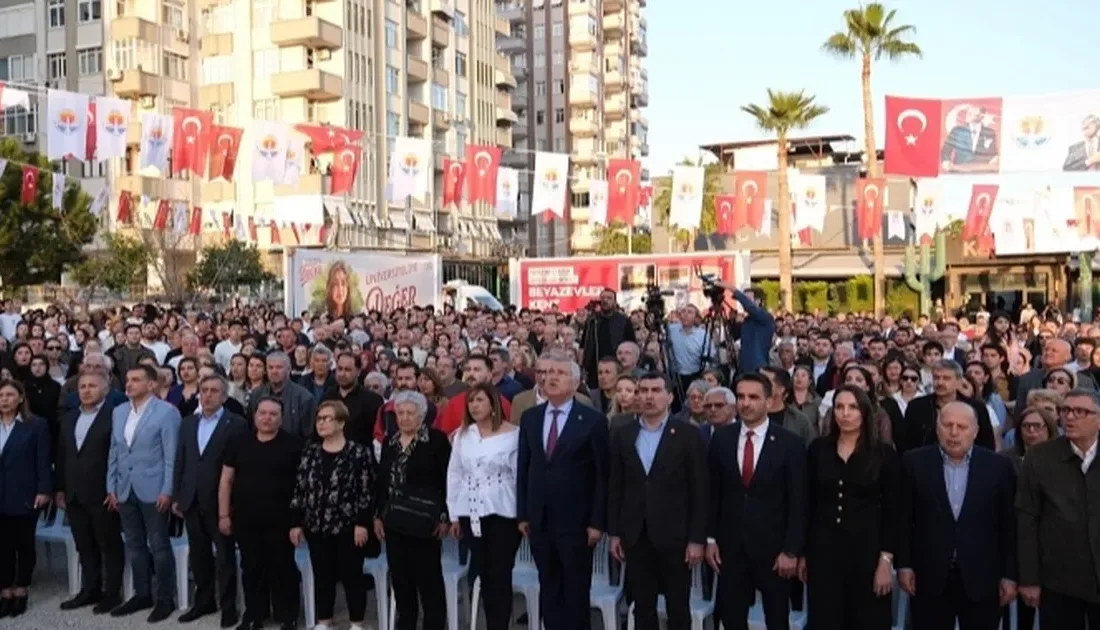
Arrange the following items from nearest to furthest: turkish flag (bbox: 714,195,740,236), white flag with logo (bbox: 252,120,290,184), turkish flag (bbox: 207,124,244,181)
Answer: white flag with logo (bbox: 252,120,290,184), turkish flag (bbox: 207,124,244,181), turkish flag (bbox: 714,195,740,236)

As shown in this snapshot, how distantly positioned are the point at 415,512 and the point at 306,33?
38901mm

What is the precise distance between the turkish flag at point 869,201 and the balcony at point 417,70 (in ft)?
91.2

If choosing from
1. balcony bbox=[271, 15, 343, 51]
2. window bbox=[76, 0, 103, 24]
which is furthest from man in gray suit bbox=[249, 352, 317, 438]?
window bbox=[76, 0, 103, 24]

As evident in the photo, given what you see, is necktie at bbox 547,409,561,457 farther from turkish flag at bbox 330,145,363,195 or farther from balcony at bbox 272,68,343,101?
balcony at bbox 272,68,343,101

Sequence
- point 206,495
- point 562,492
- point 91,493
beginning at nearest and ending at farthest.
A: point 562,492, point 206,495, point 91,493

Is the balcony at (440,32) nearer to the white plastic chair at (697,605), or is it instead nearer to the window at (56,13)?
the window at (56,13)

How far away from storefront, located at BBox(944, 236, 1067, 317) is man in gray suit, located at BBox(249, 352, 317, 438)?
31.3 metres

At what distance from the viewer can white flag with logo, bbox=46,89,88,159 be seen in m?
17.0

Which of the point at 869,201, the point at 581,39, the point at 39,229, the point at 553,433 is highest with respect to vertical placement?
the point at 581,39

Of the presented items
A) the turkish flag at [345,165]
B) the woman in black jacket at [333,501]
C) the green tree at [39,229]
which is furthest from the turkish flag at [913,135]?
the green tree at [39,229]

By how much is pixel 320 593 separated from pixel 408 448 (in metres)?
1.17

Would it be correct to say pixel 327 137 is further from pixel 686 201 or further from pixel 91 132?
pixel 686 201

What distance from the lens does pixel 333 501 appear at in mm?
5961

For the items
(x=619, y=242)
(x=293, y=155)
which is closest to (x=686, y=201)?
(x=293, y=155)
